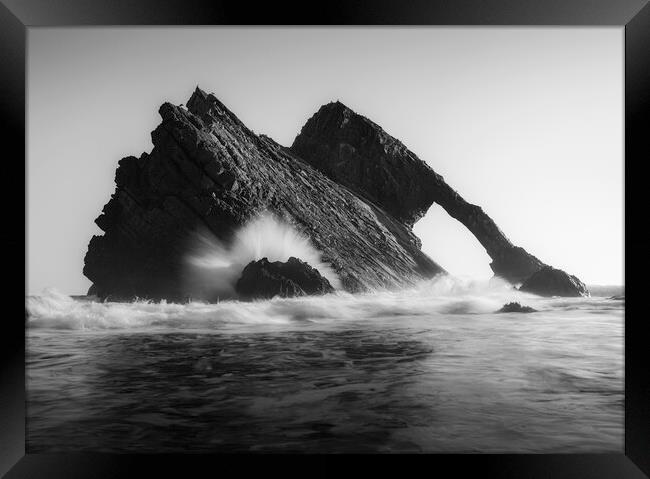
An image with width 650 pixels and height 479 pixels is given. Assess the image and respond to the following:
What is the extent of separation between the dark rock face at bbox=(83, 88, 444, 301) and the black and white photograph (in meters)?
0.53

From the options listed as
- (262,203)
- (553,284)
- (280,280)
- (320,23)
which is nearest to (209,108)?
(262,203)

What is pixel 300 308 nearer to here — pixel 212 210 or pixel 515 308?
pixel 515 308

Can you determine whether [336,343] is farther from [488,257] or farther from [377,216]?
[377,216]

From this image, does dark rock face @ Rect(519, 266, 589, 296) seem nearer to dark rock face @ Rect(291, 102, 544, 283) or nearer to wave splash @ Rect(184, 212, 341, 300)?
dark rock face @ Rect(291, 102, 544, 283)

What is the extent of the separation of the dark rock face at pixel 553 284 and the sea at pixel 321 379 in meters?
0.26

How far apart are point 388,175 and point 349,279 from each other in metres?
4.52

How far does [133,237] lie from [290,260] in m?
4.45

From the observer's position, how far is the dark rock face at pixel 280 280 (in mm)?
10883

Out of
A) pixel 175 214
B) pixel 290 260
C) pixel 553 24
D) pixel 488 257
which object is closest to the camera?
pixel 553 24

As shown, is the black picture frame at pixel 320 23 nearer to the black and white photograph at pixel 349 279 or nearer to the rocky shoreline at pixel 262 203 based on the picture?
the black and white photograph at pixel 349 279

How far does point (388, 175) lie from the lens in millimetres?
15688

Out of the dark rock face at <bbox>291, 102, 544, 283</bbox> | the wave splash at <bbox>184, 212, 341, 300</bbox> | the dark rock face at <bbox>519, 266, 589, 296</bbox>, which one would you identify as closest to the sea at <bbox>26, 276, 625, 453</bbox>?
the dark rock face at <bbox>519, 266, 589, 296</bbox>

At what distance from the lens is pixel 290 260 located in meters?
11.9
